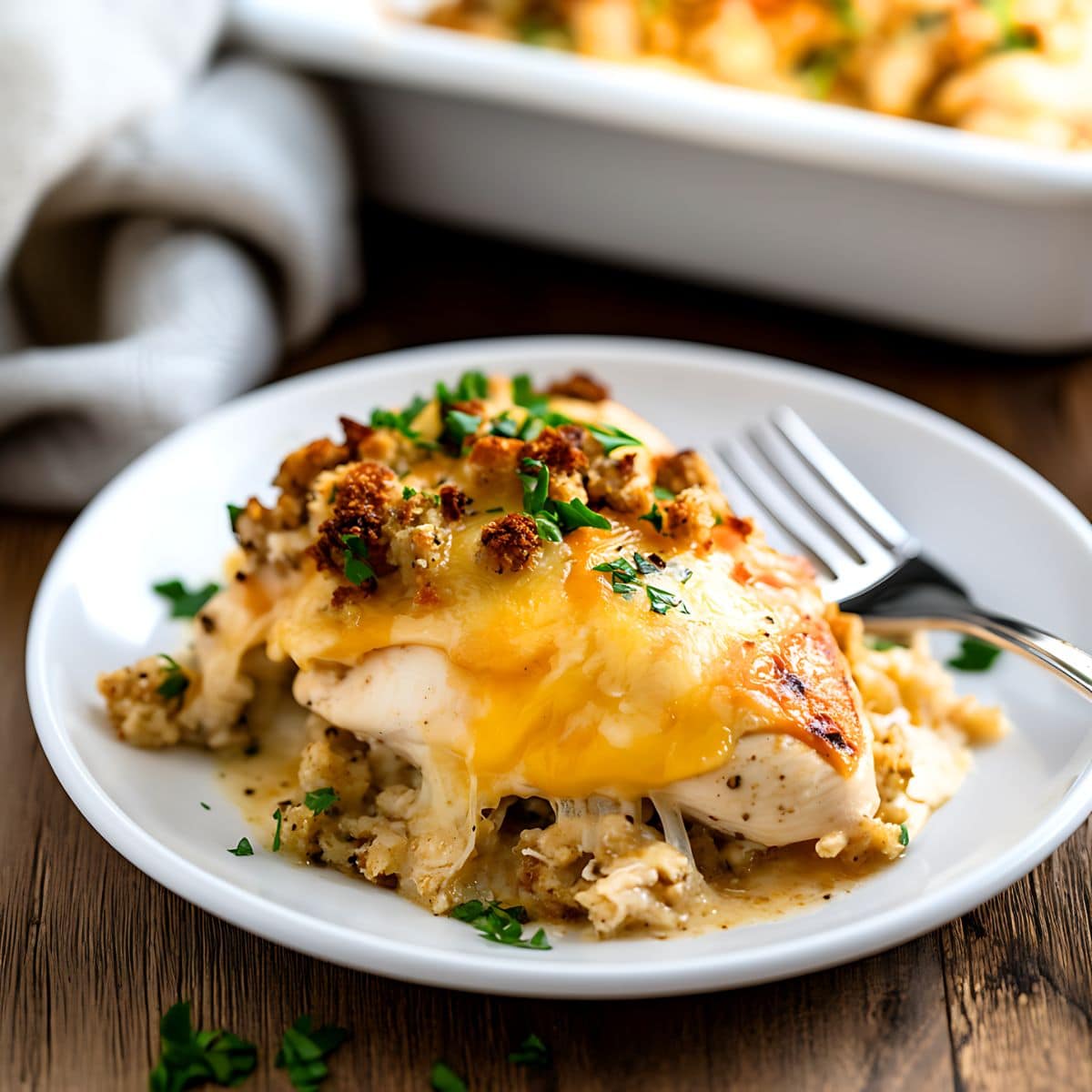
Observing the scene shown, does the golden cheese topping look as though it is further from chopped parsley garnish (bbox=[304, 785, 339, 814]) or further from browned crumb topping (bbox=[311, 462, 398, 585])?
chopped parsley garnish (bbox=[304, 785, 339, 814])

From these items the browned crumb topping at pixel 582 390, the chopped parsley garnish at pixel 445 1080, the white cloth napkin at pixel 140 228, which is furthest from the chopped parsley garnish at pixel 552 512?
the white cloth napkin at pixel 140 228

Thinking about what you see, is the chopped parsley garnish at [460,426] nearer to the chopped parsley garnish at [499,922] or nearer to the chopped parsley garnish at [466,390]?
the chopped parsley garnish at [466,390]

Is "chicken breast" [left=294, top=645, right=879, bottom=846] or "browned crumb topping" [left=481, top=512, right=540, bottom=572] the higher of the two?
"browned crumb topping" [left=481, top=512, right=540, bottom=572]

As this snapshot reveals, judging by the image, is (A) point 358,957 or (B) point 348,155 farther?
(B) point 348,155

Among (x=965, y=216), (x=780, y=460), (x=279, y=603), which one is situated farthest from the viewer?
(x=965, y=216)

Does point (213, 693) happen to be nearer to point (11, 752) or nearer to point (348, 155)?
point (11, 752)

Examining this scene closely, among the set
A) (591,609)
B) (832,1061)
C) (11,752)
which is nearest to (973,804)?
(832,1061)

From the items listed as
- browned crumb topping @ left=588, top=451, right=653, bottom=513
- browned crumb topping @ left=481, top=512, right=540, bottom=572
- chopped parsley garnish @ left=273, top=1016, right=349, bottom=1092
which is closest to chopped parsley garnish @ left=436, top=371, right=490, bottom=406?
browned crumb topping @ left=588, top=451, right=653, bottom=513
